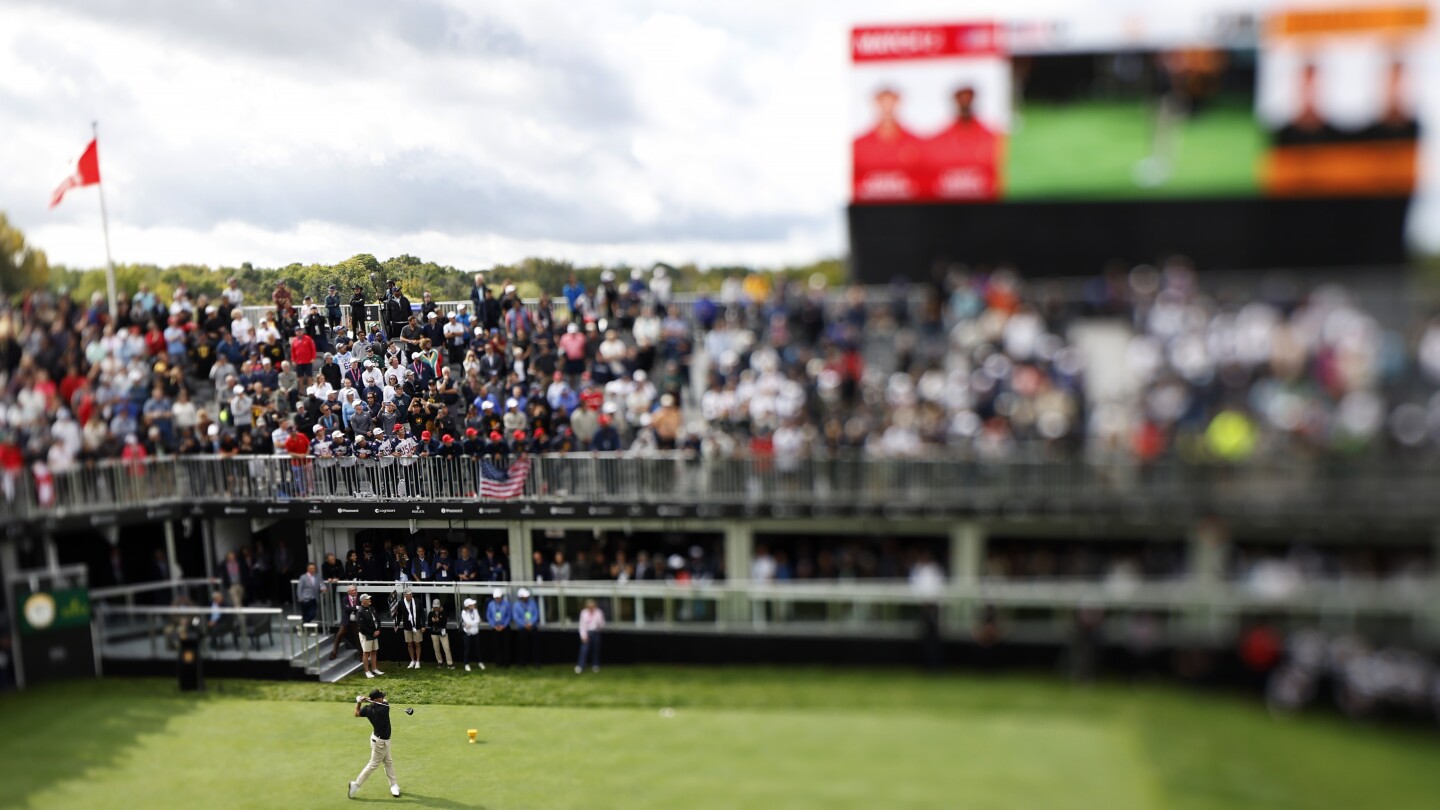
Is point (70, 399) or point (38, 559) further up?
point (70, 399)

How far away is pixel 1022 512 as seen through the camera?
15.6ft

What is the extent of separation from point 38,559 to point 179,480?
34.6 inches

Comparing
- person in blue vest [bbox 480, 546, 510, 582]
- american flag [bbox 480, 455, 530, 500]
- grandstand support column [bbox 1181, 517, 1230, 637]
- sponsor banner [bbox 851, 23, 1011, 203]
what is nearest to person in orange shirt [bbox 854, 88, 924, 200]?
sponsor banner [bbox 851, 23, 1011, 203]

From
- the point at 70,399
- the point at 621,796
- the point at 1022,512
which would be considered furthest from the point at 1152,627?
the point at 70,399

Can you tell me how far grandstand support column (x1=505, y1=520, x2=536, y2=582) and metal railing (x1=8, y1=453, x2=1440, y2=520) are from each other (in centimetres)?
21

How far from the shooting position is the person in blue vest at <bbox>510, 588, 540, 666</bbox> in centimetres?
571

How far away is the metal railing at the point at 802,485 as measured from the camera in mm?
4348

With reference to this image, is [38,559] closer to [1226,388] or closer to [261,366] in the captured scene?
[261,366]

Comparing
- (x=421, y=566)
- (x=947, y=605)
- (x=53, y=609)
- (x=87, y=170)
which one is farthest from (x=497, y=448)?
(x=87, y=170)

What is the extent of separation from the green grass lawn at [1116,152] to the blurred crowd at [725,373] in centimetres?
41

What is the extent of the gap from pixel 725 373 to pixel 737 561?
99 cm

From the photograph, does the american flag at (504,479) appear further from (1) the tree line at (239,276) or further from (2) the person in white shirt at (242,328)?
(2) the person in white shirt at (242,328)

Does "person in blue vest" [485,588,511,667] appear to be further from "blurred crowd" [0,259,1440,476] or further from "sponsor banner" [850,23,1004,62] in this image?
"sponsor banner" [850,23,1004,62]

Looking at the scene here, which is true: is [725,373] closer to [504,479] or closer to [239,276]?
[504,479]
